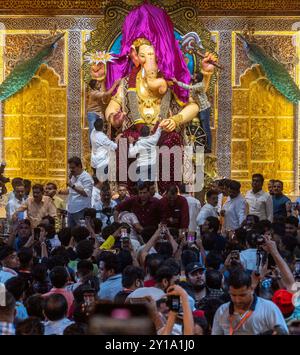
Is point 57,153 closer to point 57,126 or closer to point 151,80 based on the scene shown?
point 57,126

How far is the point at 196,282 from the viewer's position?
30.8ft

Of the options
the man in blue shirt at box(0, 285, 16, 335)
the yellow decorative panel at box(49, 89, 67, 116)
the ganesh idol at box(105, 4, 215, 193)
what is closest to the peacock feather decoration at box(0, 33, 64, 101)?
the yellow decorative panel at box(49, 89, 67, 116)

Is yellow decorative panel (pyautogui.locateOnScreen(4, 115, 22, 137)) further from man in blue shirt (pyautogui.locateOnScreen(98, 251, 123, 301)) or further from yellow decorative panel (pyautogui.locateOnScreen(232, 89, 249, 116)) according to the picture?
man in blue shirt (pyautogui.locateOnScreen(98, 251, 123, 301))

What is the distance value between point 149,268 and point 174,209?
15.3ft

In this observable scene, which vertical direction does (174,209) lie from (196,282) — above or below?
above

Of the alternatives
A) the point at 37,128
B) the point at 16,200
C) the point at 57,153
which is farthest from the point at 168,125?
the point at 16,200

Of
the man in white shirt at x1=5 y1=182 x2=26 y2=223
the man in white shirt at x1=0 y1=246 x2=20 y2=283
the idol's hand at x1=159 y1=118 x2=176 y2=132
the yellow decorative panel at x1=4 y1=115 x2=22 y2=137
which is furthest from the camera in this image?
the yellow decorative panel at x1=4 y1=115 x2=22 y2=137

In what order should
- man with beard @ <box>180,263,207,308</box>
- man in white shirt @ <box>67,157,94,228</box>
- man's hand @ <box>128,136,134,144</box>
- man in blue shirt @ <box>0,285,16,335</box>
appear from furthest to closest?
man's hand @ <box>128,136,134,144</box> < man in white shirt @ <box>67,157,94,228</box> < man with beard @ <box>180,263,207,308</box> < man in blue shirt @ <box>0,285,16,335</box>

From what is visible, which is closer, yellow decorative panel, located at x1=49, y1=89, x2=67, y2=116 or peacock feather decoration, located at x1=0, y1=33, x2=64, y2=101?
peacock feather decoration, located at x1=0, y1=33, x2=64, y2=101

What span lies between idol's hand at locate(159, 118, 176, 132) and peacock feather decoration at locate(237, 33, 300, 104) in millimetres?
2579

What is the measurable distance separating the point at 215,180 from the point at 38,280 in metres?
10.9

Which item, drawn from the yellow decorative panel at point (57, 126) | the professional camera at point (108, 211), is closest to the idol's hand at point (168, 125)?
the yellow decorative panel at point (57, 126)

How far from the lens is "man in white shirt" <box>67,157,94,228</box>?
1509 cm
